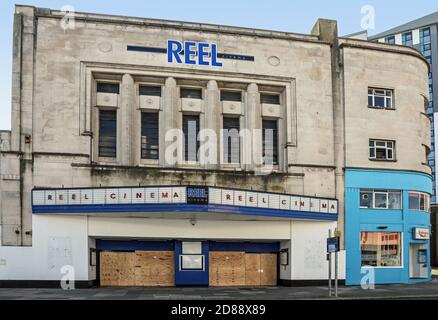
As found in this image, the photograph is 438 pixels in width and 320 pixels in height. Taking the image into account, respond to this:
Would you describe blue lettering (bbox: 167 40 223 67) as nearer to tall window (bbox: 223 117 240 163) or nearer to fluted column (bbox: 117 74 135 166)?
fluted column (bbox: 117 74 135 166)

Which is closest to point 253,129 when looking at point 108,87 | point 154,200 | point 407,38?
point 154,200

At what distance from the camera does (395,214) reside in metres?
31.0

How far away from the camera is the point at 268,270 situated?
30016mm

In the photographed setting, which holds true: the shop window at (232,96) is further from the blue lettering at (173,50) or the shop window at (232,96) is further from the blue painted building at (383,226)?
the blue painted building at (383,226)

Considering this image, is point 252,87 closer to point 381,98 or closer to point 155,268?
point 381,98

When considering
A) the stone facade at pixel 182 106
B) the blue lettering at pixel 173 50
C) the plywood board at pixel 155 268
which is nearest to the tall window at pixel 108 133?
the stone facade at pixel 182 106

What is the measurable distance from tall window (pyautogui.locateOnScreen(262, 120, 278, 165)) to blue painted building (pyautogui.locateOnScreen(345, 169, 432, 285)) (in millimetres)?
4673

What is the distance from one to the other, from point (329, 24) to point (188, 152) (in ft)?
41.7

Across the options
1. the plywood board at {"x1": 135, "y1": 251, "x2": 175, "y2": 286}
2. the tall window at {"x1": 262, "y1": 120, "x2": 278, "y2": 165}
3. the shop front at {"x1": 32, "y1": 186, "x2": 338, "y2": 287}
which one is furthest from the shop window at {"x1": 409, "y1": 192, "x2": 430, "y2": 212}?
the plywood board at {"x1": 135, "y1": 251, "x2": 175, "y2": 286}

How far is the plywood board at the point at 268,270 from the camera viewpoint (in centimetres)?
2989

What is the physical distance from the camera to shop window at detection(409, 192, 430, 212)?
3173cm

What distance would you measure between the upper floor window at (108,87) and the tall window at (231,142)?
6.75 meters

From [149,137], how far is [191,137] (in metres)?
2.51
